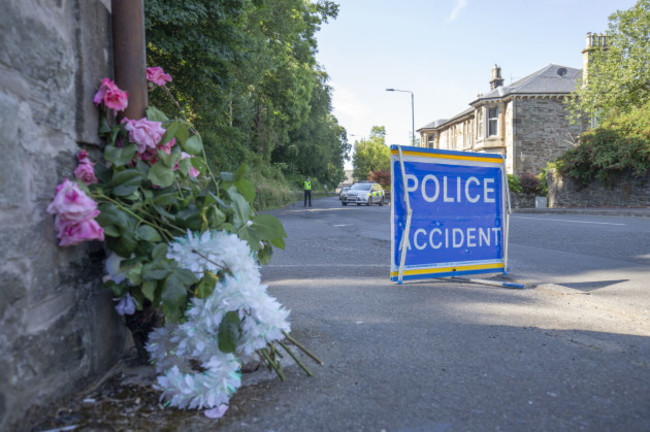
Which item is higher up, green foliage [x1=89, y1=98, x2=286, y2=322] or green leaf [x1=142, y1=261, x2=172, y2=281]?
green foliage [x1=89, y1=98, x2=286, y2=322]

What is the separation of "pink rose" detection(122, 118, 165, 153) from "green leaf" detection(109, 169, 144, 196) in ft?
0.63

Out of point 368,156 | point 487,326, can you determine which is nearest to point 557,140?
point 487,326

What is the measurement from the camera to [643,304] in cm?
470

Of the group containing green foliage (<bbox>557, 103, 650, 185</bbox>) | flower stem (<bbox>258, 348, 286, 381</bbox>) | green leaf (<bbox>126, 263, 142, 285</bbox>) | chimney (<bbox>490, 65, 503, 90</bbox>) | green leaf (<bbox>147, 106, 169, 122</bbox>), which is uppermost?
chimney (<bbox>490, 65, 503, 90</bbox>)

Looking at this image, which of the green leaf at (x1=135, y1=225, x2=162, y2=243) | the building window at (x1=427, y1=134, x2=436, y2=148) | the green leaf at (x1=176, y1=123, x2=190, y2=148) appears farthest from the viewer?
the building window at (x1=427, y1=134, x2=436, y2=148)

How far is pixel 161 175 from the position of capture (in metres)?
2.46

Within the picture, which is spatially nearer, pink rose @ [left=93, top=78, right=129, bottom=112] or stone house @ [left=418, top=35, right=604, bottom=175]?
pink rose @ [left=93, top=78, right=129, bottom=112]

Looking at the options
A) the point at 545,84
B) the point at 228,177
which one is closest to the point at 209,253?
the point at 228,177

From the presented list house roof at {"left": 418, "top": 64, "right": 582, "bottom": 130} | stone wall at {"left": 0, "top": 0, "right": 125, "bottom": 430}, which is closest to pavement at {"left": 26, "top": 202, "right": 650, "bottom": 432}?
stone wall at {"left": 0, "top": 0, "right": 125, "bottom": 430}

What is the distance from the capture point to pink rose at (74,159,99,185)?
2316 millimetres

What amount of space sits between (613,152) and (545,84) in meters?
15.3

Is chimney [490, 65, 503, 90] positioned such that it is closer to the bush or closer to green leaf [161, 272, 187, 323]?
the bush

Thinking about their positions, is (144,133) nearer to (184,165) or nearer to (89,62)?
(184,165)

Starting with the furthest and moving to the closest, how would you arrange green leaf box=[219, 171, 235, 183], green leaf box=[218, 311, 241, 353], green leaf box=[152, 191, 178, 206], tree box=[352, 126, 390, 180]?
1. tree box=[352, 126, 390, 180]
2. green leaf box=[219, 171, 235, 183]
3. green leaf box=[152, 191, 178, 206]
4. green leaf box=[218, 311, 241, 353]
